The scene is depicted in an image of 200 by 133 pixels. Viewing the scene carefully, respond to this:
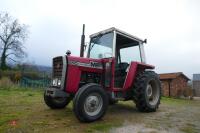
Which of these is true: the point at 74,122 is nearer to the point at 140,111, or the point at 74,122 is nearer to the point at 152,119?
the point at 152,119

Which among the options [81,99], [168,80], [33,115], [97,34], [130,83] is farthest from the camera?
[168,80]

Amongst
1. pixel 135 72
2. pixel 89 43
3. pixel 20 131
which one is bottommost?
pixel 20 131

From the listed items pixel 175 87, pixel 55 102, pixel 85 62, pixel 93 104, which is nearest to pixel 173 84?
pixel 175 87

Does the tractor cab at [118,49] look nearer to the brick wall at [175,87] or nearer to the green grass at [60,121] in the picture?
the green grass at [60,121]

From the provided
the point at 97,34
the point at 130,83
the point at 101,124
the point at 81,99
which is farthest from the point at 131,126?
the point at 97,34

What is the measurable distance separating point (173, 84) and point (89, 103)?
90.3 feet

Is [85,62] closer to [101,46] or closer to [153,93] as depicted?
[101,46]

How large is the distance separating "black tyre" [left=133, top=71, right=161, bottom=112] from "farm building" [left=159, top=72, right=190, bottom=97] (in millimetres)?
23836

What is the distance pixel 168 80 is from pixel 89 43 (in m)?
25.5

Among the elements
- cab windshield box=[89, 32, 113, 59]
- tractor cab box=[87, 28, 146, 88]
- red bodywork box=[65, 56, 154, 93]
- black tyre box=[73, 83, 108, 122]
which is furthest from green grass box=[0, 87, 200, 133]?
cab windshield box=[89, 32, 113, 59]

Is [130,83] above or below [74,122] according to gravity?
above

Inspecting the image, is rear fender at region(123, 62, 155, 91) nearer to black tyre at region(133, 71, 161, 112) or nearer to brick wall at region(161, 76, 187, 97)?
black tyre at region(133, 71, 161, 112)

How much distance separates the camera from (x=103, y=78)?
7367mm

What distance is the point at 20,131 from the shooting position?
543 centimetres
